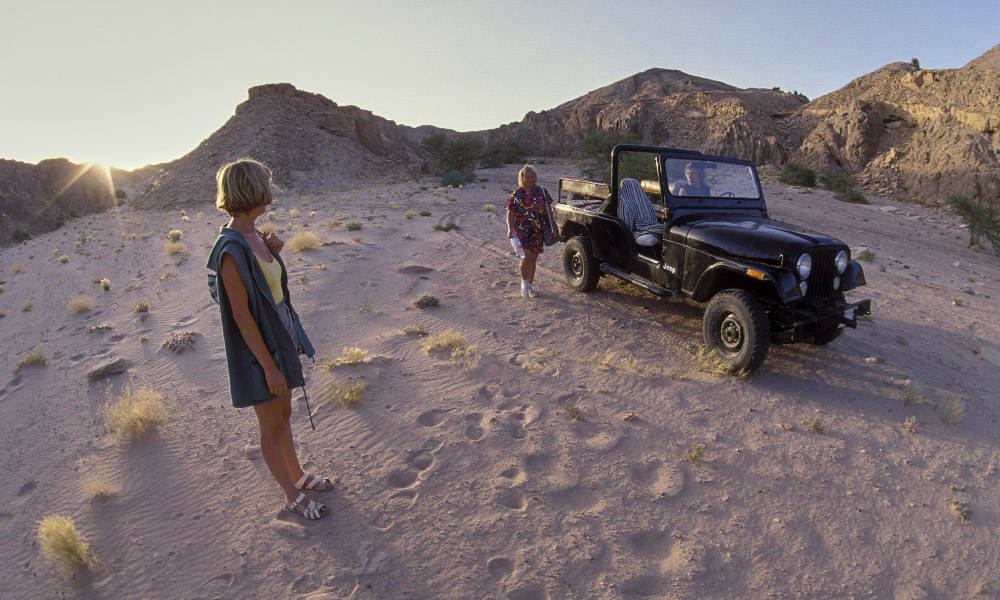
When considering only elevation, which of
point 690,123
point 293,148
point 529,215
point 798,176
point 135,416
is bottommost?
point 135,416

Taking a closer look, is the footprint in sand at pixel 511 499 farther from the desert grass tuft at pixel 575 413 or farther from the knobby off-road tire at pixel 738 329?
the knobby off-road tire at pixel 738 329

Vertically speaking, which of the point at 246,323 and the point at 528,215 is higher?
the point at 528,215

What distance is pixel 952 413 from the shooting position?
4188 millimetres

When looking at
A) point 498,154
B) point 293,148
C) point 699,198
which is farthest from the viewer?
point 498,154

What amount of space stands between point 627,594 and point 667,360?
3.08 m

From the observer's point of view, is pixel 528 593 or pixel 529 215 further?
pixel 529 215

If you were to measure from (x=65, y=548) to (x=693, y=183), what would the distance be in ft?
21.2

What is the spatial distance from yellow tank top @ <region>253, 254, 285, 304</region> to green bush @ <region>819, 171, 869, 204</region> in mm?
25551

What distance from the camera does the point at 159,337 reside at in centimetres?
666

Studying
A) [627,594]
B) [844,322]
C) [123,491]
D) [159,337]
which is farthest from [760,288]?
[159,337]

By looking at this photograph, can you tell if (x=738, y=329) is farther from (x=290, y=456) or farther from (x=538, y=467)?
(x=290, y=456)

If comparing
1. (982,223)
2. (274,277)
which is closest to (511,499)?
(274,277)

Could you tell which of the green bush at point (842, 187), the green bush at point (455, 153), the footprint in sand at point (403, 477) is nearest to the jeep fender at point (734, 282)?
the footprint in sand at point (403, 477)

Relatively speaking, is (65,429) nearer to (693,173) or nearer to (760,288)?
(760,288)
